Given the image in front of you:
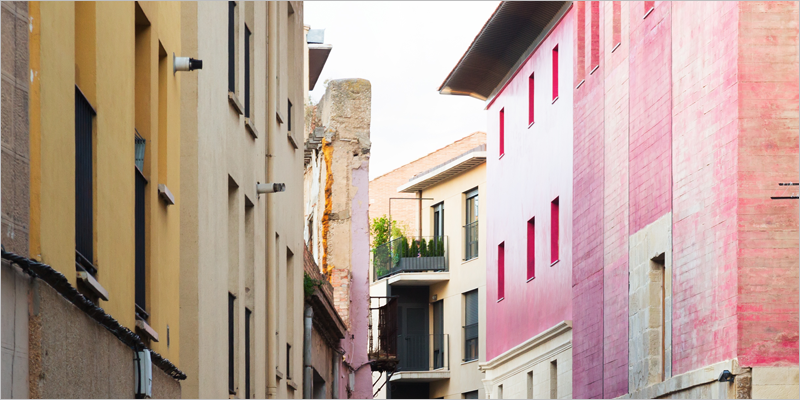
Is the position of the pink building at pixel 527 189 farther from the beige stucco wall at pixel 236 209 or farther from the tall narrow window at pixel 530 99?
the beige stucco wall at pixel 236 209

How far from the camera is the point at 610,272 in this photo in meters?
25.2

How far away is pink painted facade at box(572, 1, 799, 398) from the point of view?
18328 mm

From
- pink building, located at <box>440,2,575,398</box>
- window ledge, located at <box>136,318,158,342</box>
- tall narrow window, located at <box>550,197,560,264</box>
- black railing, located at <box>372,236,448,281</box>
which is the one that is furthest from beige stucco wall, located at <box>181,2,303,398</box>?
black railing, located at <box>372,236,448,281</box>

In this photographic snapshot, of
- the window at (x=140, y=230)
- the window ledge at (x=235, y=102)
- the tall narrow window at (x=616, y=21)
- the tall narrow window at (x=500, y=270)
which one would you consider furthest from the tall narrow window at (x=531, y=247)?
the window at (x=140, y=230)

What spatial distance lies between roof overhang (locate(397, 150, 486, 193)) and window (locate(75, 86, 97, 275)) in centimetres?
3968

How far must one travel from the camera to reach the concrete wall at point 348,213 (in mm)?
29391

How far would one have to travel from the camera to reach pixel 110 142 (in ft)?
28.5

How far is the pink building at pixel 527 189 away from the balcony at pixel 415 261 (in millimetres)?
12442

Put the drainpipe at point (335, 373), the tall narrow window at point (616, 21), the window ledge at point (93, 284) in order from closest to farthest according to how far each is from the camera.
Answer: the window ledge at point (93, 284)
the tall narrow window at point (616, 21)
the drainpipe at point (335, 373)

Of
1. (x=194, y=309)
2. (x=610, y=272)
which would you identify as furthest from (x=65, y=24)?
(x=610, y=272)

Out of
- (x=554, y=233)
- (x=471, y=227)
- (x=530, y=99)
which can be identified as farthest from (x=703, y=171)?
(x=471, y=227)

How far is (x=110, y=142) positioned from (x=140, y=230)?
5.62 feet

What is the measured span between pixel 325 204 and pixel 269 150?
460 inches

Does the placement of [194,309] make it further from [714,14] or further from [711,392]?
[714,14]
